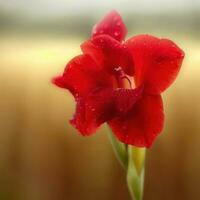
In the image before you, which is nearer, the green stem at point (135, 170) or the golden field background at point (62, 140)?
the green stem at point (135, 170)

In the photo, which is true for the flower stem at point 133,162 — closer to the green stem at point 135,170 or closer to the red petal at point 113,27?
the green stem at point 135,170

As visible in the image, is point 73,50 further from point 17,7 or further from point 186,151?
point 186,151

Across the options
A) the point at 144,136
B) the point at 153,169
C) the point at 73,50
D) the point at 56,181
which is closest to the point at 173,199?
the point at 153,169

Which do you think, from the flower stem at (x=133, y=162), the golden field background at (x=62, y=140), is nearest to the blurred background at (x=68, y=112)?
the golden field background at (x=62, y=140)

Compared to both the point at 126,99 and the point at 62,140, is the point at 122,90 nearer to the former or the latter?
the point at 126,99

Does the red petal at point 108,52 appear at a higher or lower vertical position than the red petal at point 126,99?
higher

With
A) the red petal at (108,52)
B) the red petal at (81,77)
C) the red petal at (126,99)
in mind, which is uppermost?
the red petal at (108,52)

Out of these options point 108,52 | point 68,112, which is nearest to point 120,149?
point 108,52
